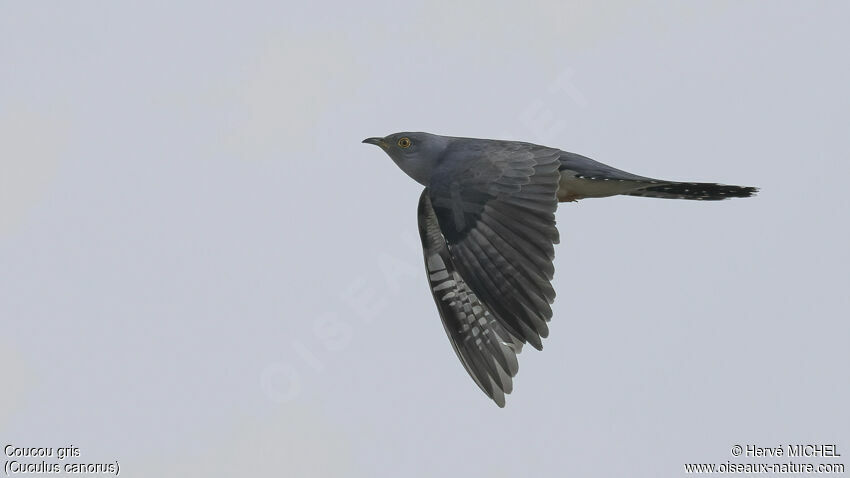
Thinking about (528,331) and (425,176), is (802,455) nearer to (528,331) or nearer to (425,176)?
(528,331)

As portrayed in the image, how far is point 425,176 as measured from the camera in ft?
38.4

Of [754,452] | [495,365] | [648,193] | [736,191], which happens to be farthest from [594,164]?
[754,452]

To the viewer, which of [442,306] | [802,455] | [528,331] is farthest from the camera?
[442,306]

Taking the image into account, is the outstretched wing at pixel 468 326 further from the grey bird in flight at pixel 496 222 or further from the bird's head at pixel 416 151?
the bird's head at pixel 416 151

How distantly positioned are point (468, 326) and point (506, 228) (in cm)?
147

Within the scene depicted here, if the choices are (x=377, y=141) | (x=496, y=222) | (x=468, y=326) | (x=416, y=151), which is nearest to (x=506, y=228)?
(x=496, y=222)

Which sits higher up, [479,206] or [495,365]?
[479,206]

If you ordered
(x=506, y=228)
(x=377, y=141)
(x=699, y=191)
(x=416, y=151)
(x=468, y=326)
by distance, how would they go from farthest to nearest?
(x=377, y=141)
(x=416, y=151)
(x=468, y=326)
(x=699, y=191)
(x=506, y=228)

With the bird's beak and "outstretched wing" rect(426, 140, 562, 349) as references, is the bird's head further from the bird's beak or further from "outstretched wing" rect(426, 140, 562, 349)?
"outstretched wing" rect(426, 140, 562, 349)

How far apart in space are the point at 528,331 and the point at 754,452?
8.52 feet

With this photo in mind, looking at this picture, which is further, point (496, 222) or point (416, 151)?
point (416, 151)

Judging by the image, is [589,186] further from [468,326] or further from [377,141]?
[377,141]

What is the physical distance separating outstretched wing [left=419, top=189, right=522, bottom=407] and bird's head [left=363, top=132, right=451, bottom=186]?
0.23 metres

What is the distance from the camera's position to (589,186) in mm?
11258
